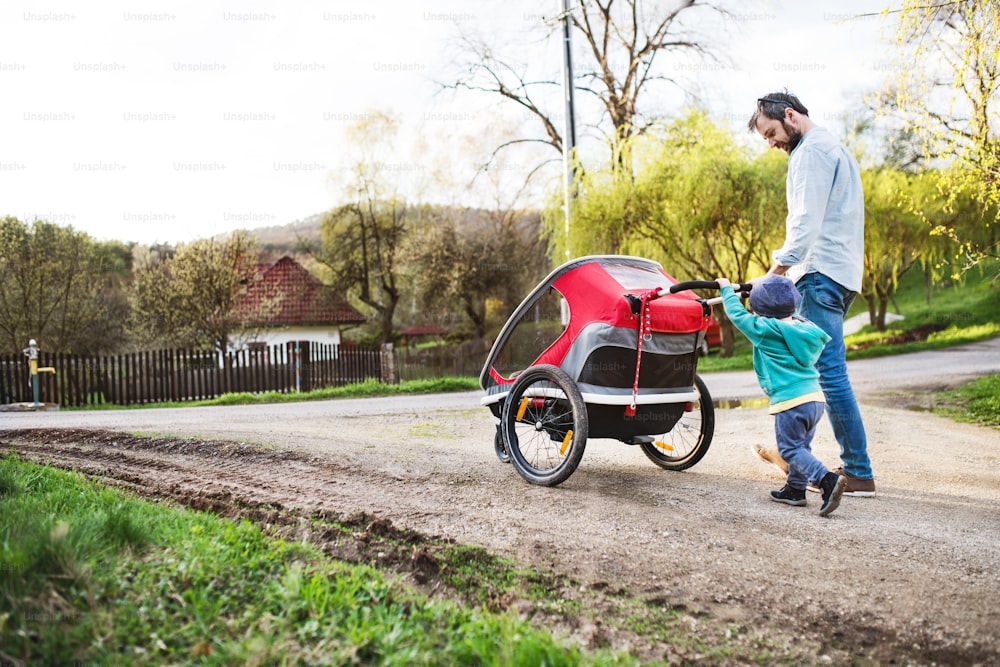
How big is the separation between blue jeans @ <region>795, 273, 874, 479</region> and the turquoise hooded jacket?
262 mm

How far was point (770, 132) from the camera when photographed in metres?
5.01

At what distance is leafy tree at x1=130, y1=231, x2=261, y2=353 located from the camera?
81.3 feet

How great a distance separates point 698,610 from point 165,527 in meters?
2.36

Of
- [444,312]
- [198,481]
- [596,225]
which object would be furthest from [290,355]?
[444,312]

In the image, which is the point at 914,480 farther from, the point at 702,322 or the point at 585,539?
the point at 585,539

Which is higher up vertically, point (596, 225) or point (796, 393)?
point (596, 225)

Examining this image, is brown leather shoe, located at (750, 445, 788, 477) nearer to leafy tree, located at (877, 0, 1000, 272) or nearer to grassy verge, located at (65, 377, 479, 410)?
leafy tree, located at (877, 0, 1000, 272)

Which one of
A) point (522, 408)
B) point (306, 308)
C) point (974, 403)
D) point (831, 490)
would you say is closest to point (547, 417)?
point (522, 408)

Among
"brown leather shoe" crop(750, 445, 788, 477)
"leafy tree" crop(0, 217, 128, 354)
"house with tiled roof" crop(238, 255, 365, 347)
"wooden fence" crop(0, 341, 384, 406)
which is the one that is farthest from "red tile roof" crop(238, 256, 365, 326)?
"brown leather shoe" crop(750, 445, 788, 477)

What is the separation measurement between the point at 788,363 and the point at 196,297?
78.8 ft

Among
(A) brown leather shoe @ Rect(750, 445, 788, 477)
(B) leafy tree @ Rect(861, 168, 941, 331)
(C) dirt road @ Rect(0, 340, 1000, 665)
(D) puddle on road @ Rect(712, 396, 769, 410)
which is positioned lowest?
(D) puddle on road @ Rect(712, 396, 769, 410)

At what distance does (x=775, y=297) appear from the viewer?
4.44 m

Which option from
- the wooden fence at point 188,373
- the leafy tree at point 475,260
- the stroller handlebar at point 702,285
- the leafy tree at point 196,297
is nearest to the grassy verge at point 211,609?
the stroller handlebar at point 702,285

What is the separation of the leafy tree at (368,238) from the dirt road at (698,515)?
3091 cm
